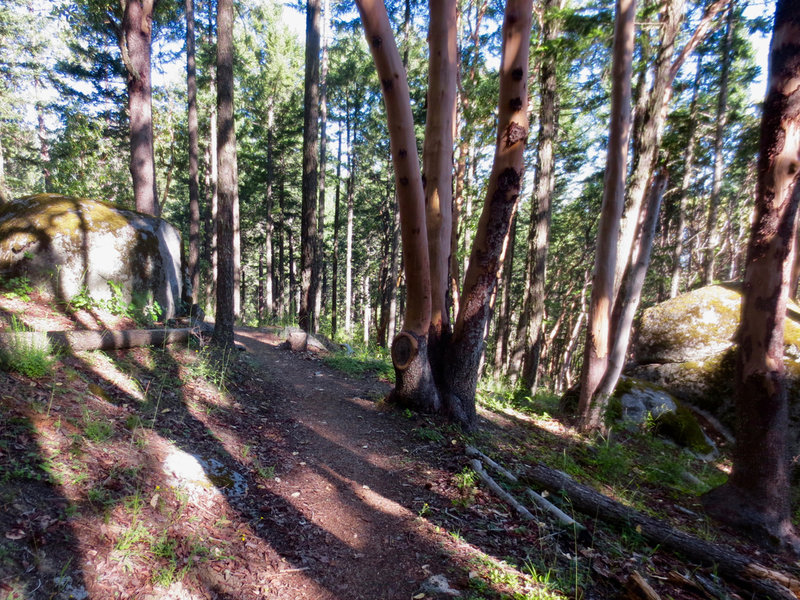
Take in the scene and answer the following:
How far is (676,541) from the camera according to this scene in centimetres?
308

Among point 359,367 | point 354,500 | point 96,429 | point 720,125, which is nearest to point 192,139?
point 359,367

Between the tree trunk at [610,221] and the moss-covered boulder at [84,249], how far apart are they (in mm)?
8168

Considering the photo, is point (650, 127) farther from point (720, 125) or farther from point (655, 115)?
Result: point (720, 125)

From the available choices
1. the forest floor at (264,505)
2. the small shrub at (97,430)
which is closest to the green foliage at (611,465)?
the forest floor at (264,505)

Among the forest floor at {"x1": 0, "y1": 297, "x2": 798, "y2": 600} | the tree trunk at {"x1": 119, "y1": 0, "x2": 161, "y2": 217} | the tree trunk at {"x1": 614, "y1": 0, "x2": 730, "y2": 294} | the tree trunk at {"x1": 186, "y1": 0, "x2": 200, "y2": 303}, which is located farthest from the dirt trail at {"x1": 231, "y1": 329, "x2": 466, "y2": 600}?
the tree trunk at {"x1": 186, "y1": 0, "x2": 200, "y2": 303}

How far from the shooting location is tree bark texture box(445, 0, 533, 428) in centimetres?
453

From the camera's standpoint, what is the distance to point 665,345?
8.81 metres

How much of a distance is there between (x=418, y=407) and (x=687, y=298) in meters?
8.07

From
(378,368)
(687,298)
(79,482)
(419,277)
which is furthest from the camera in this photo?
(687,298)

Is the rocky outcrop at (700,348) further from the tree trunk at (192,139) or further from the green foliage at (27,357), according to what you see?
the tree trunk at (192,139)

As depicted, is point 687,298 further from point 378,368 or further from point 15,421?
point 15,421

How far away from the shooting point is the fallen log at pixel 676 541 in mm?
2688

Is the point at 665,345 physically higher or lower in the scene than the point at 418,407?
higher

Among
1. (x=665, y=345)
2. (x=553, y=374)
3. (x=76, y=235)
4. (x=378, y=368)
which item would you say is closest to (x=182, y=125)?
(x=76, y=235)
